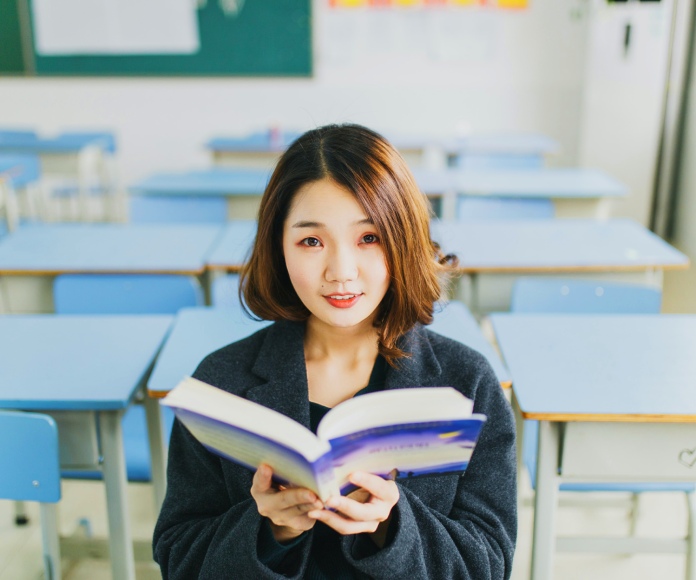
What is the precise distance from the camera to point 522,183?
355 centimetres

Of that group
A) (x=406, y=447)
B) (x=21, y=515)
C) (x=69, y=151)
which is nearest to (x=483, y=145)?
(x=69, y=151)

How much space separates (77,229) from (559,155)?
4.34 m

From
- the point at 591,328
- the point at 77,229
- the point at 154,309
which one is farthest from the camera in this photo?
Result: the point at 77,229

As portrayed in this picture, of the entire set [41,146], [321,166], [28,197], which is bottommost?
[28,197]

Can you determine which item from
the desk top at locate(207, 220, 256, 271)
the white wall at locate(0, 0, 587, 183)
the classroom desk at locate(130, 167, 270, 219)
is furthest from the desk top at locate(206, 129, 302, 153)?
the desk top at locate(207, 220, 256, 271)

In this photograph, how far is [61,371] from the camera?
155cm

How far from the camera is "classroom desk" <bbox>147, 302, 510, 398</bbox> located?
1.50 m

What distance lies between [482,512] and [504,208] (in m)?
2.29

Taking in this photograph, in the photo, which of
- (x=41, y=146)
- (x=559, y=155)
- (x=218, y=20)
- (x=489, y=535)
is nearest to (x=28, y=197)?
(x=41, y=146)

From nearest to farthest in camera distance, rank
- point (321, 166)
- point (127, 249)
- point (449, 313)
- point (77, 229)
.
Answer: point (321, 166) → point (449, 313) → point (127, 249) → point (77, 229)

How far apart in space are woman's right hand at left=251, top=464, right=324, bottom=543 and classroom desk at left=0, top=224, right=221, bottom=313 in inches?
59.3

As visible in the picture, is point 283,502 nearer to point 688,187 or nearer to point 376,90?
point 688,187

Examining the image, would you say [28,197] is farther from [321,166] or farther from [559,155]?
[321,166]

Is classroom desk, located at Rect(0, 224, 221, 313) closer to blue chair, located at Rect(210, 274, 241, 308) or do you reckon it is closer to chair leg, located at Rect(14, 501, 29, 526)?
blue chair, located at Rect(210, 274, 241, 308)
